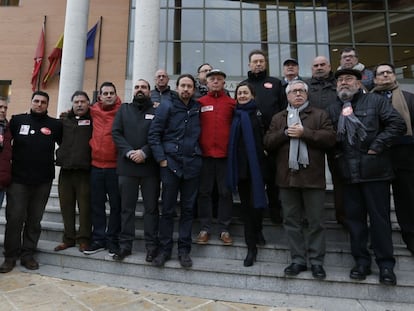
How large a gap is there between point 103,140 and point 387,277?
3.74m

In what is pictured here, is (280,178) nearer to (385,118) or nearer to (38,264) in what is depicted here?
(385,118)

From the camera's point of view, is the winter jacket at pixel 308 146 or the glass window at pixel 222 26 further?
the glass window at pixel 222 26

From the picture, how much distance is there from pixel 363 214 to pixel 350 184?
362 mm

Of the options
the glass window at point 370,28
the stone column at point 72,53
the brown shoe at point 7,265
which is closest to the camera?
the brown shoe at point 7,265

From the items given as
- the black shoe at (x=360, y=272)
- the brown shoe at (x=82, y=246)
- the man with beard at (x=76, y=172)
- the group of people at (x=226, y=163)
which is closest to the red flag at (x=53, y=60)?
the group of people at (x=226, y=163)

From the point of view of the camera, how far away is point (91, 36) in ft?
47.2

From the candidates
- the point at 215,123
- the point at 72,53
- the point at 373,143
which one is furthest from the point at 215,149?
the point at 72,53

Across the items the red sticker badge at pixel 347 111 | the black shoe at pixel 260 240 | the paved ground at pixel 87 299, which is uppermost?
the red sticker badge at pixel 347 111

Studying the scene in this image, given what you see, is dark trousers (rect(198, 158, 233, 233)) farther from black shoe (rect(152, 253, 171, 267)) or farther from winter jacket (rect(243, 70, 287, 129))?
winter jacket (rect(243, 70, 287, 129))

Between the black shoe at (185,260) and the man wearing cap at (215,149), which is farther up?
the man wearing cap at (215,149)

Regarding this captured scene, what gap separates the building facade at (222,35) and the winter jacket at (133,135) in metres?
10.7

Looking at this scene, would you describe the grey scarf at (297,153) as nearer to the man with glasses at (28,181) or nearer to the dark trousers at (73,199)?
the dark trousers at (73,199)

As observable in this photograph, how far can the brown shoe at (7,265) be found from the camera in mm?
3939

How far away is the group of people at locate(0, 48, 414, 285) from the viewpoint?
11.2 feet
